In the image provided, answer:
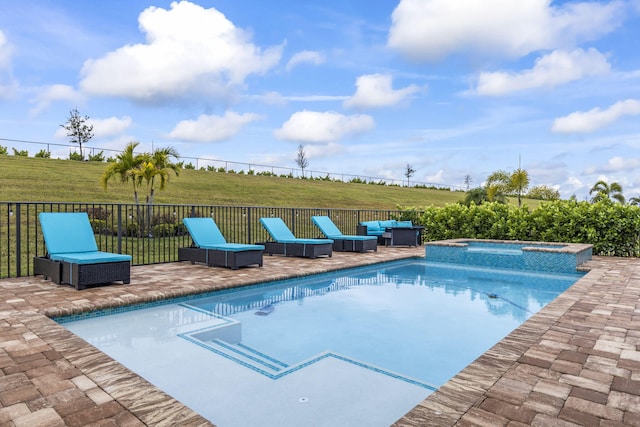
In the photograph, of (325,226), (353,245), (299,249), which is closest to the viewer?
(299,249)

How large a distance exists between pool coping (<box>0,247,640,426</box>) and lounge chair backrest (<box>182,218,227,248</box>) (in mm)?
3015

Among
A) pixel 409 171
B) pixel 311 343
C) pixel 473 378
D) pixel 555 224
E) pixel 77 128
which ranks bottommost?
pixel 311 343

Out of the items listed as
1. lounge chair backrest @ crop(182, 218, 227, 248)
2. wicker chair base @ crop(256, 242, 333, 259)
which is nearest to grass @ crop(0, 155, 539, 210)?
wicker chair base @ crop(256, 242, 333, 259)

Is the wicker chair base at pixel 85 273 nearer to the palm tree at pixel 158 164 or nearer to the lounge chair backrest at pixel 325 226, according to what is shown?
the lounge chair backrest at pixel 325 226

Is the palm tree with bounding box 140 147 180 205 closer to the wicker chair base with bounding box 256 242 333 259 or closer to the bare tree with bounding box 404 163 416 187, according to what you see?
the wicker chair base with bounding box 256 242 333 259

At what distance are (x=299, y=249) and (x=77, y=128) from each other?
32.2 m

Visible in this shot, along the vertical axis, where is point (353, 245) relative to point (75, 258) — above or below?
below

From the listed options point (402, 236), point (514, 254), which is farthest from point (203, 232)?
point (514, 254)

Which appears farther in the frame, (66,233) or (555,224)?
(555,224)

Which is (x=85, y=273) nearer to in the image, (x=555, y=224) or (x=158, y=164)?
(x=555, y=224)

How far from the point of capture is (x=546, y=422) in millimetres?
2141

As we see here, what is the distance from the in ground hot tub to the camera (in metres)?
8.39

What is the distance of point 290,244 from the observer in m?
9.29

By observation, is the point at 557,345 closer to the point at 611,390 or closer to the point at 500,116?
the point at 611,390
